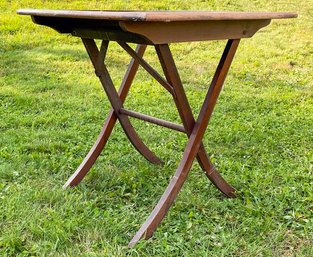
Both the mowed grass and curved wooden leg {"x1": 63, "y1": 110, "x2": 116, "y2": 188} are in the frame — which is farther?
curved wooden leg {"x1": 63, "y1": 110, "x2": 116, "y2": 188}

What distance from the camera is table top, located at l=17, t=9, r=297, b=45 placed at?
5.24 ft

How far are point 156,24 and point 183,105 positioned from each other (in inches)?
20.2

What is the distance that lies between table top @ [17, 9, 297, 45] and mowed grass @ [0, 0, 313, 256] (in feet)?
3.03

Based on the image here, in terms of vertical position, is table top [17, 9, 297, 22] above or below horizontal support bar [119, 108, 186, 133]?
above

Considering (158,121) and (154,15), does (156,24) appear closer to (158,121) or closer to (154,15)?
(154,15)

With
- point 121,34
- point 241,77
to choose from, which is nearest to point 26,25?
point 241,77

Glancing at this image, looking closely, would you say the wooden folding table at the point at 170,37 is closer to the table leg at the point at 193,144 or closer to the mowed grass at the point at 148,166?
the table leg at the point at 193,144

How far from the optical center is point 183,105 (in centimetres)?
208

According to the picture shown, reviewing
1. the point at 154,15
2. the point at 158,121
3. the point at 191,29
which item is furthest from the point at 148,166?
the point at 154,15

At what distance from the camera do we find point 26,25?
6719mm

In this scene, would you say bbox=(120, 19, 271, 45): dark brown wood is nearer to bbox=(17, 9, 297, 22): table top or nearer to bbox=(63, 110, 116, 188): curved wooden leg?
bbox=(17, 9, 297, 22): table top

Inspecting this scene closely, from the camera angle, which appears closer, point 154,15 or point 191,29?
point 154,15

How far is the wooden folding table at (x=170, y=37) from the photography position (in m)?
1.67

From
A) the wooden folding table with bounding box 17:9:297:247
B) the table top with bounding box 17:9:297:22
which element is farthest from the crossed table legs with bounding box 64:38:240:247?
the table top with bounding box 17:9:297:22
